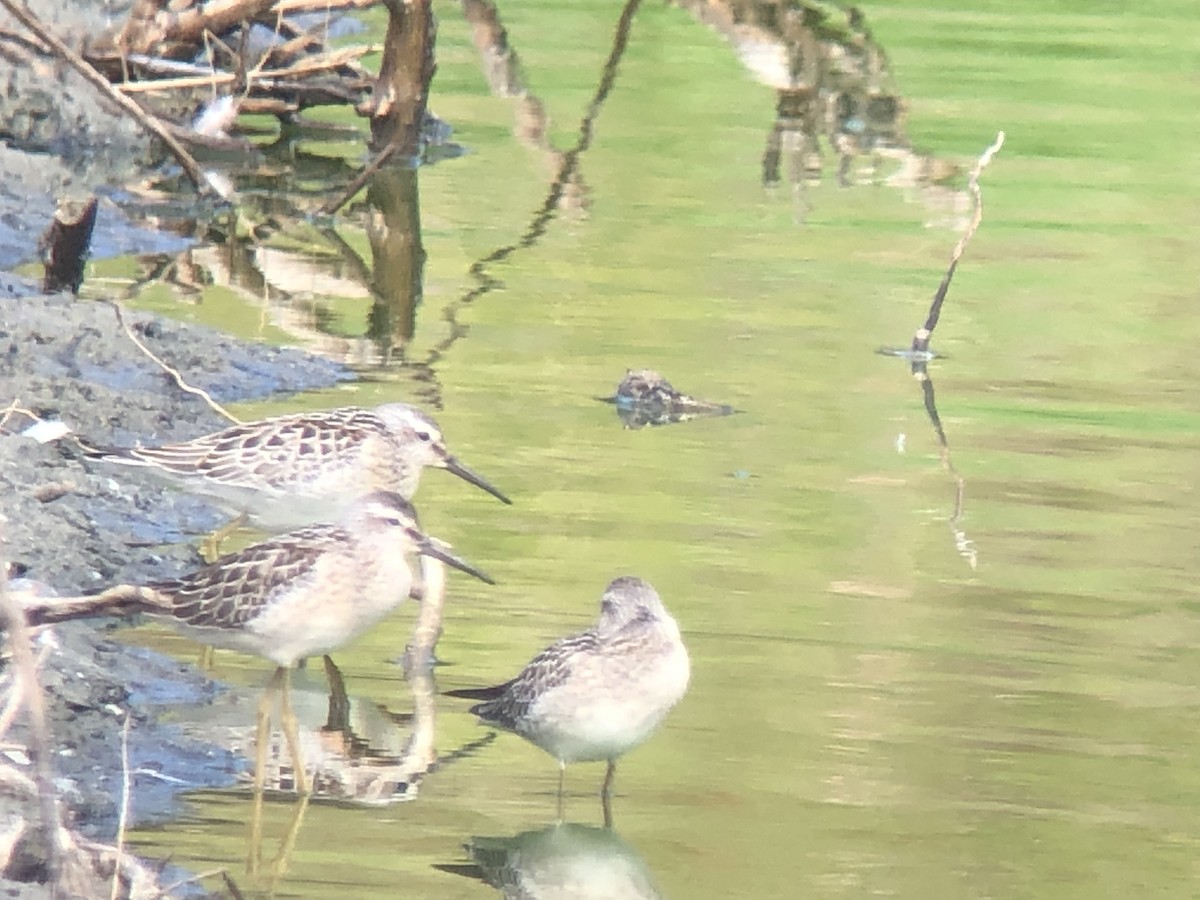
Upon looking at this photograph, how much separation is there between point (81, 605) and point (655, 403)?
5162mm

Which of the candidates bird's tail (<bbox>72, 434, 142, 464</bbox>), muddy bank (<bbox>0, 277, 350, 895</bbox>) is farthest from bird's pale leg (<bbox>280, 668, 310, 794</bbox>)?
bird's tail (<bbox>72, 434, 142, 464</bbox>)

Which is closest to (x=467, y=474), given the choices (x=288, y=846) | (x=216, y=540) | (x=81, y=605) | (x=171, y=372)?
(x=216, y=540)

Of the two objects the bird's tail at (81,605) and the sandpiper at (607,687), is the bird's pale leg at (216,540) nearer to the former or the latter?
the sandpiper at (607,687)

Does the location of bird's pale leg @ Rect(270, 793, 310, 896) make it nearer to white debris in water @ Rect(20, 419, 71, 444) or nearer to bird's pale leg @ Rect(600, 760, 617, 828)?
bird's pale leg @ Rect(600, 760, 617, 828)

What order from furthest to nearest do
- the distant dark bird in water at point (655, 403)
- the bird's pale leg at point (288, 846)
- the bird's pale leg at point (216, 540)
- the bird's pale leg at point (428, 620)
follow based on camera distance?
1. the distant dark bird in water at point (655, 403)
2. the bird's pale leg at point (216, 540)
3. the bird's pale leg at point (428, 620)
4. the bird's pale leg at point (288, 846)

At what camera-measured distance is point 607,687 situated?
6230 millimetres

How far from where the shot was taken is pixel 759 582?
27.4 ft

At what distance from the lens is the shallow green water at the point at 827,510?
20.5 feet

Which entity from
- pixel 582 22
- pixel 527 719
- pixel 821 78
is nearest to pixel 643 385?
pixel 527 719

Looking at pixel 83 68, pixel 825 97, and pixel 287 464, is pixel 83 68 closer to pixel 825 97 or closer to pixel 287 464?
pixel 287 464

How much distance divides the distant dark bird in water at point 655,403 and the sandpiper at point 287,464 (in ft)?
7.63

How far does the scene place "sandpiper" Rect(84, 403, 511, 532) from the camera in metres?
8.04

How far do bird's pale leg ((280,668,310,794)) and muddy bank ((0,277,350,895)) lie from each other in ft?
0.49

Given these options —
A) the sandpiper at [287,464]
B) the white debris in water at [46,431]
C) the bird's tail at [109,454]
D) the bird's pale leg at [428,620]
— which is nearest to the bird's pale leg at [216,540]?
the sandpiper at [287,464]
